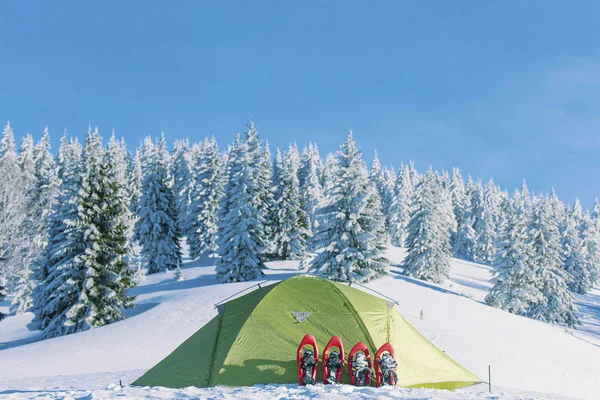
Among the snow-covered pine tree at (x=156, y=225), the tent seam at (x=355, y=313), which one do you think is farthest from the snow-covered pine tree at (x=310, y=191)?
the tent seam at (x=355, y=313)

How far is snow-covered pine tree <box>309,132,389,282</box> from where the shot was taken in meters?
31.3

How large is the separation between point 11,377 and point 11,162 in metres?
18.7

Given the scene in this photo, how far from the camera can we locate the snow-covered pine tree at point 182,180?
62534mm

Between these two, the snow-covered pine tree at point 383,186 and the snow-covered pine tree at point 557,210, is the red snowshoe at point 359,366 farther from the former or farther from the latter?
the snow-covered pine tree at point 383,186

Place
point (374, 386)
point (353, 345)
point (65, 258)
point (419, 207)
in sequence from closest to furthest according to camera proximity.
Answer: point (374, 386)
point (353, 345)
point (65, 258)
point (419, 207)

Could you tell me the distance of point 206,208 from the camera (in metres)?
53.1

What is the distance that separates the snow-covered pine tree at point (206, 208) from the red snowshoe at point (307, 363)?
42345mm

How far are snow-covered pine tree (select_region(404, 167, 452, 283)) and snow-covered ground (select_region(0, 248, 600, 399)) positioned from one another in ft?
44.1

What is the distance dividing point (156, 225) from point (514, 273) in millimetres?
33372

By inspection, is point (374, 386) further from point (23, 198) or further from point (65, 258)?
point (23, 198)

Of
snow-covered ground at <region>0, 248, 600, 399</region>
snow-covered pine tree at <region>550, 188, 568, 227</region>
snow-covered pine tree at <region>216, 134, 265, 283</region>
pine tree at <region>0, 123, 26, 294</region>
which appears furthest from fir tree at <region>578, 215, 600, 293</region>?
pine tree at <region>0, 123, 26, 294</region>

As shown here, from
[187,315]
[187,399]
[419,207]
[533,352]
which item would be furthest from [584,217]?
[187,399]

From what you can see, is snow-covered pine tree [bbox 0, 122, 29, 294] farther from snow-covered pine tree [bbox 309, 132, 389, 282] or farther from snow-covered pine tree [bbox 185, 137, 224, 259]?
snow-covered pine tree [bbox 185, 137, 224, 259]

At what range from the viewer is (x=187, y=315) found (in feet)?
78.1
